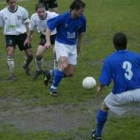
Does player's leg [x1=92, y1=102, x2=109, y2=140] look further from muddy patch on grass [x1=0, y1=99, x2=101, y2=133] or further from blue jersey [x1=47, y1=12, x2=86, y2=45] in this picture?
blue jersey [x1=47, y1=12, x2=86, y2=45]

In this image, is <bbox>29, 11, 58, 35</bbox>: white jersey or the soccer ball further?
<bbox>29, 11, 58, 35</bbox>: white jersey

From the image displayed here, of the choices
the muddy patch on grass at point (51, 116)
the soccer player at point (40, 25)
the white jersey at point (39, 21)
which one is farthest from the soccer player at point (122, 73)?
the white jersey at point (39, 21)

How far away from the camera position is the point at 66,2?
75.7 feet

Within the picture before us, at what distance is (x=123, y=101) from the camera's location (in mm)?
6410

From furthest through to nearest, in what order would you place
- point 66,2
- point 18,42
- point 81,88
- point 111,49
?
1. point 66,2
2. point 111,49
3. point 18,42
4. point 81,88

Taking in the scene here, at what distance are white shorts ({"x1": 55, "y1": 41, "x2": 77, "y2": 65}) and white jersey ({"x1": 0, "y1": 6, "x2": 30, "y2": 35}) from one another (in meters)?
1.40

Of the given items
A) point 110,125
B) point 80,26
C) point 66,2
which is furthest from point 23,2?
point 110,125

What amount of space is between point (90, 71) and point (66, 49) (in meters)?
Result: 2.02

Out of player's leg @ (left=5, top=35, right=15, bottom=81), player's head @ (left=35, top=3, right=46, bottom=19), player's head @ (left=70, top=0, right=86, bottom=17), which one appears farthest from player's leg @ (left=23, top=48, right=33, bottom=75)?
player's head @ (left=70, top=0, right=86, bottom=17)

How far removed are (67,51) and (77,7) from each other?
1015 mm

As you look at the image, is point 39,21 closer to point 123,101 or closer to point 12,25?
point 12,25

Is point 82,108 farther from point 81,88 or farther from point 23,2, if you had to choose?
point 23,2

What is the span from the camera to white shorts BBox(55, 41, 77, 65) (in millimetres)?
9008

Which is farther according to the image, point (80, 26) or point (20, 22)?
point (20, 22)
